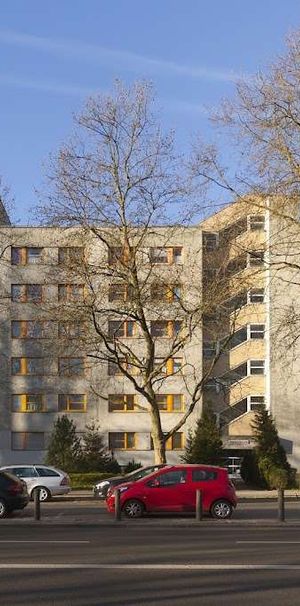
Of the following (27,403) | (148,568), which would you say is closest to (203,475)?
(148,568)

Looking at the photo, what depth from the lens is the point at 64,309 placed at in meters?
34.1

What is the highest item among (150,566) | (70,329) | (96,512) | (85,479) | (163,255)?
(163,255)

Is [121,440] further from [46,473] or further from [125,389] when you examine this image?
[46,473]

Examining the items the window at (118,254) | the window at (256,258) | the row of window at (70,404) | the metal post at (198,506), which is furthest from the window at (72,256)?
the row of window at (70,404)

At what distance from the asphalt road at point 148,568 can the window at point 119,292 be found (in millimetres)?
15720

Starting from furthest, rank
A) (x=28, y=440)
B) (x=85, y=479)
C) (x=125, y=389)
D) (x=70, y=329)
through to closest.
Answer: (x=28, y=440)
(x=125, y=389)
(x=85, y=479)
(x=70, y=329)

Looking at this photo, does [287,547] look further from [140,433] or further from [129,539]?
[140,433]

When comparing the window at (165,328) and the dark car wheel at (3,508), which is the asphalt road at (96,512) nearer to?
the dark car wheel at (3,508)

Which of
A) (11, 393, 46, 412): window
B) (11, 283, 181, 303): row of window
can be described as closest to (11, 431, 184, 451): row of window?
(11, 393, 46, 412): window

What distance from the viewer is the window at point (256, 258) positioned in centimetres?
2970

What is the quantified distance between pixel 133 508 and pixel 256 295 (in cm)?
1663

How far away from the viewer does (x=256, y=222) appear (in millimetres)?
30297

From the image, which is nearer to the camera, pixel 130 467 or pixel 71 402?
pixel 130 467

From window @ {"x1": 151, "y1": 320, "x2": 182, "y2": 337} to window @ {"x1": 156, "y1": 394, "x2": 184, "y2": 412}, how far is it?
38.3 ft
